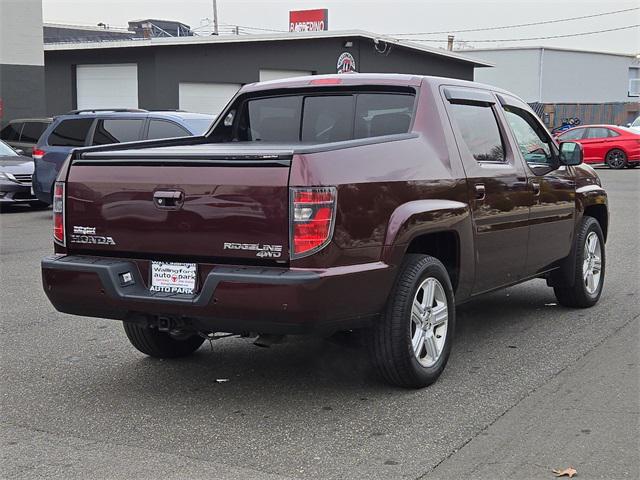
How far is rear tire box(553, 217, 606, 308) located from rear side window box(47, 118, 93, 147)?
30.5 ft

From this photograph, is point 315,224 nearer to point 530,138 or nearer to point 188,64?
point 530,138

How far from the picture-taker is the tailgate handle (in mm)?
4801

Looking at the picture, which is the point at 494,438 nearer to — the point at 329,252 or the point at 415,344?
the point at 415,344

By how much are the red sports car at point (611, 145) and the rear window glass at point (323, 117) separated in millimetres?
22907

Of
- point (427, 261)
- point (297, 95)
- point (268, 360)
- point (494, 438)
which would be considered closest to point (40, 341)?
point (268, 360)

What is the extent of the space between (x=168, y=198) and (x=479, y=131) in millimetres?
2440

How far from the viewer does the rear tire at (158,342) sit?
19.4ft

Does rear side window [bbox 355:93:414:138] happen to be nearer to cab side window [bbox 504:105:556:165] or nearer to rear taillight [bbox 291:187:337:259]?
cab side window [bbox 504:105:556:165]

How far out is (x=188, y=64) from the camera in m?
29.8

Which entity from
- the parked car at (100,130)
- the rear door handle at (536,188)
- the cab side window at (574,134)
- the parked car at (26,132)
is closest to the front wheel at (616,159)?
the cab side window at (574,134)

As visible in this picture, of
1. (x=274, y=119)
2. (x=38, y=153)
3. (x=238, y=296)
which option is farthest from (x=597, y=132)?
(x=238, y=296)

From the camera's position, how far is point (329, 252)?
456 cm

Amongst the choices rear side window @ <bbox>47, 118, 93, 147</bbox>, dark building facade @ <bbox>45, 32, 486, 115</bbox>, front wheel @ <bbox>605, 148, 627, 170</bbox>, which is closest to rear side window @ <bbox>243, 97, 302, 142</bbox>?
rear side window @ <bbox>47, 118, 93, 147</bbox>

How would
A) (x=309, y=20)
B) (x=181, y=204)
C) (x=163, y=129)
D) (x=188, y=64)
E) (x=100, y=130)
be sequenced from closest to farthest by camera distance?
(x=181, y=204) < (x=163, y=129) < (x=100, y=130) < (x=188, y=64) < (x=309, y=20)
